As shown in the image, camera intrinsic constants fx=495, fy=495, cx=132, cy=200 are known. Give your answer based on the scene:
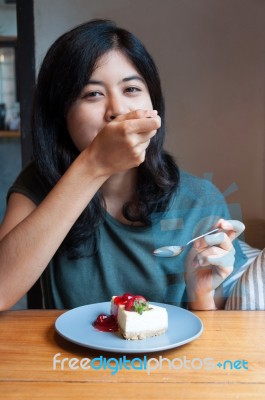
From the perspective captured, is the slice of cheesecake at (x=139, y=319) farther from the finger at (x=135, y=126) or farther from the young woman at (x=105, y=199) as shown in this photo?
the finger at (x=135, y=126)

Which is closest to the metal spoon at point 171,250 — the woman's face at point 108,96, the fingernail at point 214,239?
the fingernail at point 214,239

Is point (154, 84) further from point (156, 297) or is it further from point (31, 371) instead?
point (31, 371)

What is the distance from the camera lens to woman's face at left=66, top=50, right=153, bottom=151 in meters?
1.00

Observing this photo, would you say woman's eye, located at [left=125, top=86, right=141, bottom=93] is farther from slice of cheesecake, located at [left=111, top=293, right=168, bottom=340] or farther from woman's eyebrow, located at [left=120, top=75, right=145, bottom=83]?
slice of cheesecake, located at [left=111, top=293, right=168, bottom=340]

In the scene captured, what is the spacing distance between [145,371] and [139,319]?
124mm

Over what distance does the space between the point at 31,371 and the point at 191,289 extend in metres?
0.41

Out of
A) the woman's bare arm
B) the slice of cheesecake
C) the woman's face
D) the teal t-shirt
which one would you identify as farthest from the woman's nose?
the slice of cheesecake

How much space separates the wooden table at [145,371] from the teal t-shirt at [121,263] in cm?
27

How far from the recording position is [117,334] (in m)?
0.80

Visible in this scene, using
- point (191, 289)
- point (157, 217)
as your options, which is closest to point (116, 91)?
point (157, 217)

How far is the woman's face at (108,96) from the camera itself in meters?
1.00

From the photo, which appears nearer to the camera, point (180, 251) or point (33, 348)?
point (33, 348)

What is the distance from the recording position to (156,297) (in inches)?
42.8

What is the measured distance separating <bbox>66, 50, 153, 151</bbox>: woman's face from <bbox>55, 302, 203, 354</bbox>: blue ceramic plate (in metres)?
0.38
